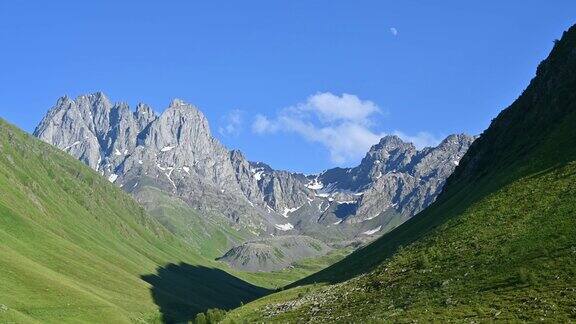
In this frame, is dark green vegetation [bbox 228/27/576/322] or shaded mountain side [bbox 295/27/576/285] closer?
dark green vegetation [bbox 228/27/576/322]

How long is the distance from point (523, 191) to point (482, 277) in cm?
2523

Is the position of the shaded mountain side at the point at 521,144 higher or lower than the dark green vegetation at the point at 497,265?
higher

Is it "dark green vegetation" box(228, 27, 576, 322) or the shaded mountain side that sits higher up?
the shaded mountain side

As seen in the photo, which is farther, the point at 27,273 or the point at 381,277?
the point at 27,273

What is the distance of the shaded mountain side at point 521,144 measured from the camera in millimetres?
82000

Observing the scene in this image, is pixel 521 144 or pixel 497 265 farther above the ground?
pixel 521 144

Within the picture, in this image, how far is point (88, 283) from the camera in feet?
451

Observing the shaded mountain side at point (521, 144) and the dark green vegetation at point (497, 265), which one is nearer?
the dark green vegetation at point (497, 265)

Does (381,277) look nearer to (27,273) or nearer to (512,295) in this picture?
(512,295)

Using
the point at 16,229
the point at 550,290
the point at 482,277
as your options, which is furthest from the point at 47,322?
the point at 16,229

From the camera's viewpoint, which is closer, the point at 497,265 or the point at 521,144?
the point at 497,265

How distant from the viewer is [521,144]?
4149 inches

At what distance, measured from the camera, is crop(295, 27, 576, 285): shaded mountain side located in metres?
82.0

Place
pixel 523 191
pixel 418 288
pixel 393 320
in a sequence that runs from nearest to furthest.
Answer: pixel 393 320 < pixel 418 288 < pixel 523 191
